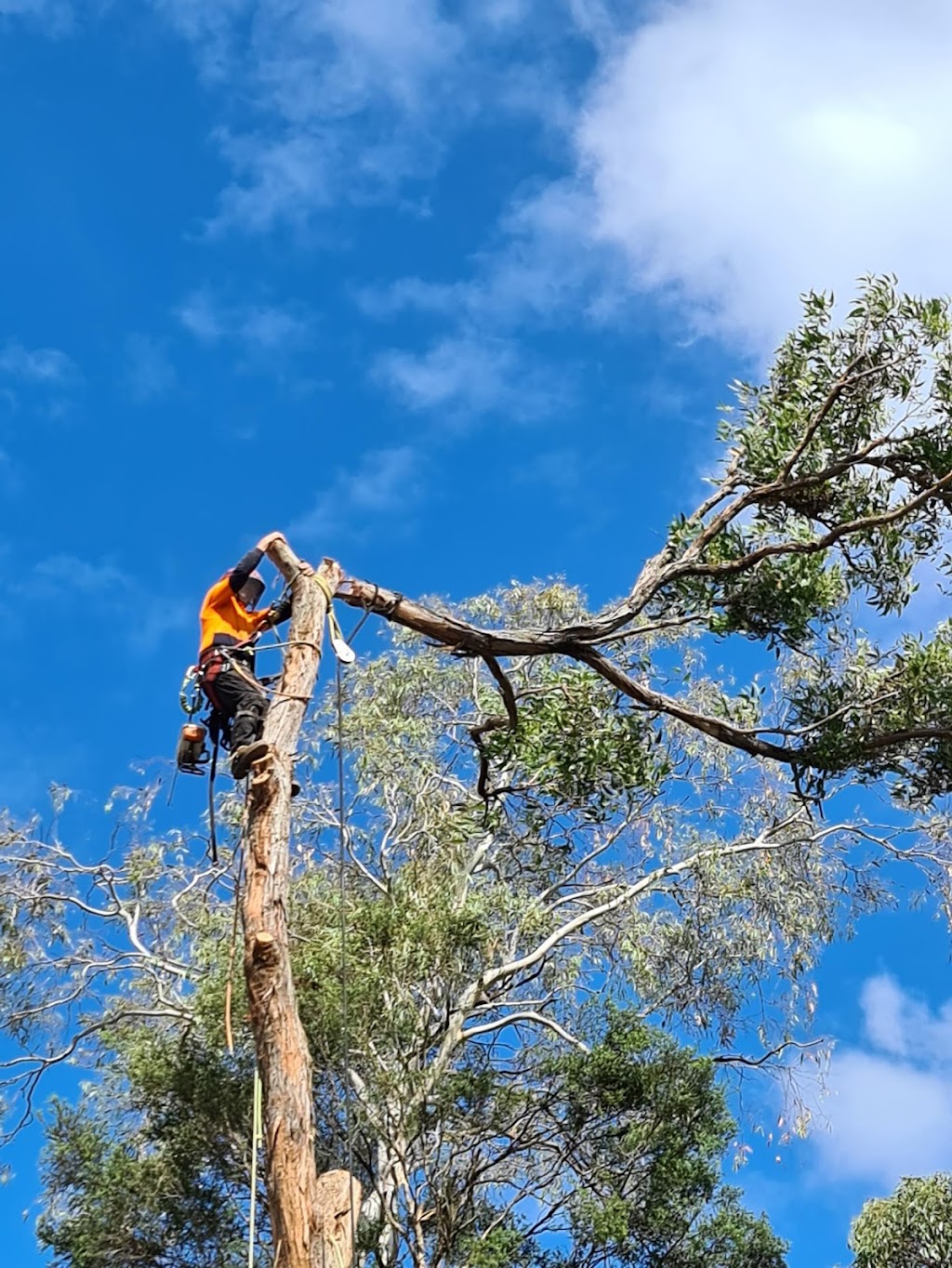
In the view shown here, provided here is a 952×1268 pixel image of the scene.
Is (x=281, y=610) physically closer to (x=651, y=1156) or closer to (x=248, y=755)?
(x=248, y=755)

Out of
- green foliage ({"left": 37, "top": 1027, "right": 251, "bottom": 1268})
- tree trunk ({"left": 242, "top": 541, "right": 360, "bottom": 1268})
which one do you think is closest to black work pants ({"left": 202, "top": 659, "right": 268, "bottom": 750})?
tree trunk ({"left": 242, "top": 541, "right": 360, "bottom": 1268})

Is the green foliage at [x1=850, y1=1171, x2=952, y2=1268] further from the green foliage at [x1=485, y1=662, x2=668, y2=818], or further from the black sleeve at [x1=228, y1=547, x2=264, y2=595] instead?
the black sleeve at [x1=228, y1=547, x2=264, y2=595]

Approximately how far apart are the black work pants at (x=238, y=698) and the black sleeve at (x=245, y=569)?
312 millimetres

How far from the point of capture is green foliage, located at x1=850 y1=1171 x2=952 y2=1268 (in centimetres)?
1526

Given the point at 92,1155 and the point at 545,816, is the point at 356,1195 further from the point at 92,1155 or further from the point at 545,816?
the point at 92,1155

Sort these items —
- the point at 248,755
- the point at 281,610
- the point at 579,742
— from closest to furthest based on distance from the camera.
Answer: the point at 248,755
the point at 281,610
the point at 579,742

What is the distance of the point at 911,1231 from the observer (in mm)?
15375

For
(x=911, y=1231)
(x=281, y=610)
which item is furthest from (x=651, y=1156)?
(x=281, y=610)

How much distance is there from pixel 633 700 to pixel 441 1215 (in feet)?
25.0

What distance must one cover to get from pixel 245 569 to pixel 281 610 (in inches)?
10.9

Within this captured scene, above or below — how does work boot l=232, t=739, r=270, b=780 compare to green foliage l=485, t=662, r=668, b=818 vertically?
below

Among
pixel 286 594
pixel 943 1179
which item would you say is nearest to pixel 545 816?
pixel 286 594

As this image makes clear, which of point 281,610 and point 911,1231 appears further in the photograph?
point 911,1231

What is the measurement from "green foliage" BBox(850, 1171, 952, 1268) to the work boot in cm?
1309
